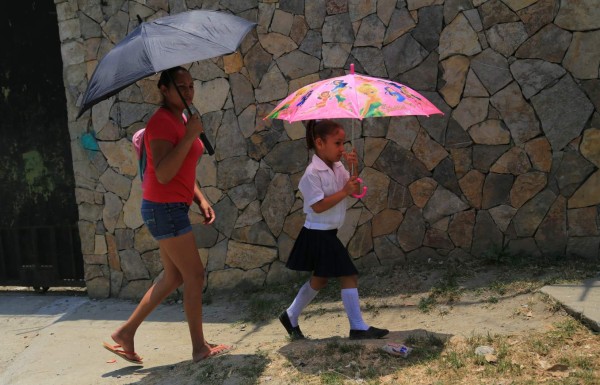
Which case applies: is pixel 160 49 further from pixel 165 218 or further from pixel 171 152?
pixel 165 218

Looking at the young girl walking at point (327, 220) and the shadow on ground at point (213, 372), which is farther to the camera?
the young girl walking at point (327, 220)

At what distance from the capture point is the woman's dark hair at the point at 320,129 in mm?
3699

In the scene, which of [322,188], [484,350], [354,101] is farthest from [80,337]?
[484,350]

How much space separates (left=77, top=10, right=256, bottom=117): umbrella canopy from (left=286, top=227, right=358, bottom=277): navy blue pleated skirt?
1.20m

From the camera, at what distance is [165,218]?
143 inches

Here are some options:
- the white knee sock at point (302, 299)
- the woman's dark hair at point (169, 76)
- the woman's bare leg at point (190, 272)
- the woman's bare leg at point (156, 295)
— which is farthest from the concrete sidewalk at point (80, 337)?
the woman's dark hair at point (169, 76)

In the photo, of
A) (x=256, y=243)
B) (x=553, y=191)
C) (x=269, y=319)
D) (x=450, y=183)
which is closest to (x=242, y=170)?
(x=256, y=243)

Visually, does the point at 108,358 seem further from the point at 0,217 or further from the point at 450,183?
the point at 450,183

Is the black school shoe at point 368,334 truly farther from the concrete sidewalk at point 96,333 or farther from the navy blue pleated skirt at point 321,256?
the concrete sidewalk at point 96,333

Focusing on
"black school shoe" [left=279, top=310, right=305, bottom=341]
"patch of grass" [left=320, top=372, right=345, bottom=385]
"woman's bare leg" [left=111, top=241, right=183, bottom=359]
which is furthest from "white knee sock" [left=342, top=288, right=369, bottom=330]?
"woman's bare leg" [left=111, top=241, right=183, bottom=359]

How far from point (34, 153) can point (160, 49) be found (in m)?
3.44

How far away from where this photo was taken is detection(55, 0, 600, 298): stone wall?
484 cm

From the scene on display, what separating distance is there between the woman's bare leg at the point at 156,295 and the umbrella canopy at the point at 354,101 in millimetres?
1131

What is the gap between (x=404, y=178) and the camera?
5.17 m
